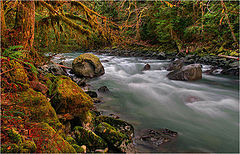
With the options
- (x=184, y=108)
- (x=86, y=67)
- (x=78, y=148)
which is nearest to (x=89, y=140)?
(x=78, y=148)

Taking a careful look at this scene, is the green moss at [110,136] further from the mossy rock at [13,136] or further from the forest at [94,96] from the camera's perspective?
the mossy rock at [13,136]

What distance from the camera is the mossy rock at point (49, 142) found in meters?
1.32

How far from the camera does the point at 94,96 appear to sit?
4.42 meters

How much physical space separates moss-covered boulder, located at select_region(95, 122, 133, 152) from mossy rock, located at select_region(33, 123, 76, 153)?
0.73 m

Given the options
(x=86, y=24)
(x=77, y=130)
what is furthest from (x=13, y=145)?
(x=86, y=24)

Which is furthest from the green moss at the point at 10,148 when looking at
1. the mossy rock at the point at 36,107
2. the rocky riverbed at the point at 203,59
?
the rocky riverbed at the point at 203,59

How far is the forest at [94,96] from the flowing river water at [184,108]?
1.0 inches

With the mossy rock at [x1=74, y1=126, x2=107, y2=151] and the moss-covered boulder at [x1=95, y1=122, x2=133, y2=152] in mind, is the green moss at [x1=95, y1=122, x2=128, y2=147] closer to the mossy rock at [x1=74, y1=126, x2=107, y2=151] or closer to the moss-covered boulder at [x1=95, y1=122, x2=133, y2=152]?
the moss-covered boulder at [x1=95, y1=122, x2=133, y2=152]

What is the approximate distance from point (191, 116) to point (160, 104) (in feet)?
3.43

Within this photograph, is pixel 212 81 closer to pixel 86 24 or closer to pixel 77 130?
pixel 86 24

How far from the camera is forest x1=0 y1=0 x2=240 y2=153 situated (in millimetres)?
1726

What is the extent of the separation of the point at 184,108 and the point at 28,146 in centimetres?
413

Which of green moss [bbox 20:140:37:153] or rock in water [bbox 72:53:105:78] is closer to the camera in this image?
green moss [bbox 20:140:37:153]

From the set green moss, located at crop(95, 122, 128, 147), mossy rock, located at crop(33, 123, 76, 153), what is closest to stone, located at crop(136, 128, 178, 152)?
green moss, located at crop(95, 122, 128, 147)
